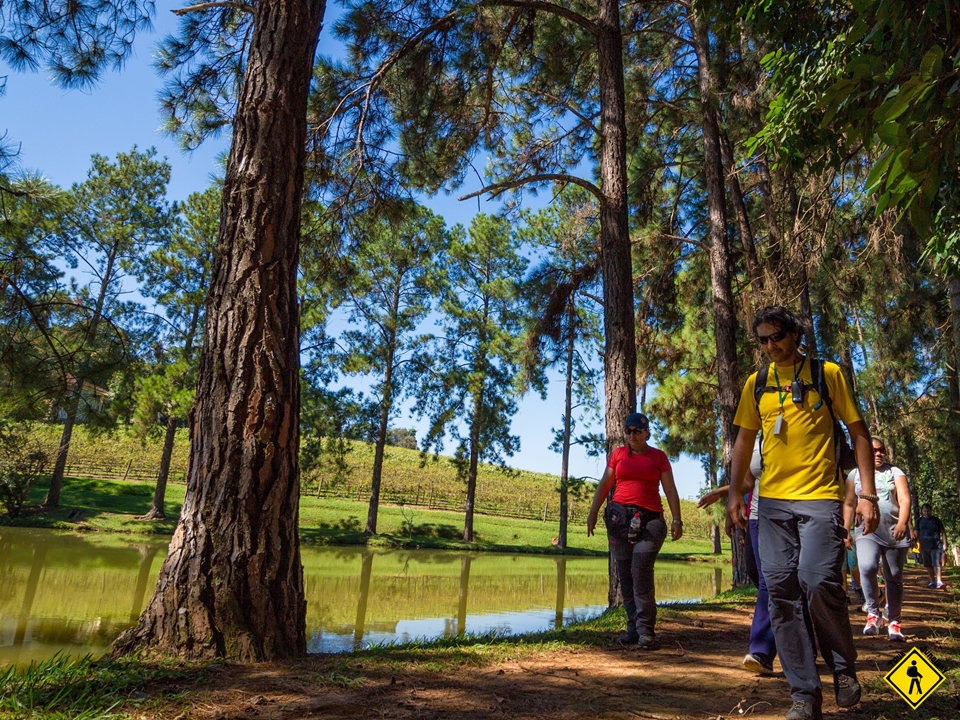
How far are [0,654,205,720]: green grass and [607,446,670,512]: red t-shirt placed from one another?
3.01m

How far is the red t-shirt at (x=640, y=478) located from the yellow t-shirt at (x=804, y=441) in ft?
5.28

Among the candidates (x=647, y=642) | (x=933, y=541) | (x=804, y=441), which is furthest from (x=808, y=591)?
(x=933, y=541)

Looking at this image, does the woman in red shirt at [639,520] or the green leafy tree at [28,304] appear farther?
the green leafy tree at [28,304]

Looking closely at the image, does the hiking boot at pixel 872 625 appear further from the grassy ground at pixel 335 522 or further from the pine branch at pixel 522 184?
the grassy ground at pixel 335 522

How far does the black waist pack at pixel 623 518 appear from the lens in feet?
15.3

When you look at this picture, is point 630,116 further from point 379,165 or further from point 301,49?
point 301,49

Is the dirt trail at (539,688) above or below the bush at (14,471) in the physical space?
below

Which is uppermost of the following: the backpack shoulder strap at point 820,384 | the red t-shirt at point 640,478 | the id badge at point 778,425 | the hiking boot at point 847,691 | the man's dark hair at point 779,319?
the man's dark hair at point 779,319

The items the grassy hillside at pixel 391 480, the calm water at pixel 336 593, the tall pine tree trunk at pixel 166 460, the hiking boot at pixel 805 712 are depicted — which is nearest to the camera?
the hiking boot at pixel 805 712

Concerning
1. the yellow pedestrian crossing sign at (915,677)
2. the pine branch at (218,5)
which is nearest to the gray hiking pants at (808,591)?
the yellow pedestrian crossing sign at (915,677)

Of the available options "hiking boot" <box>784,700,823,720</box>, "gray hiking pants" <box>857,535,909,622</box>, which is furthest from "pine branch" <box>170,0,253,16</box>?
"gray hiking pants" <box>857,535,909,622</box>

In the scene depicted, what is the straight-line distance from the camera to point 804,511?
2.88 meters

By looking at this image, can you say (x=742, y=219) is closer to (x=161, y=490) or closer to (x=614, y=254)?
(x=614, y=254)

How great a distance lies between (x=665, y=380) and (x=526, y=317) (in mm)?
6712
